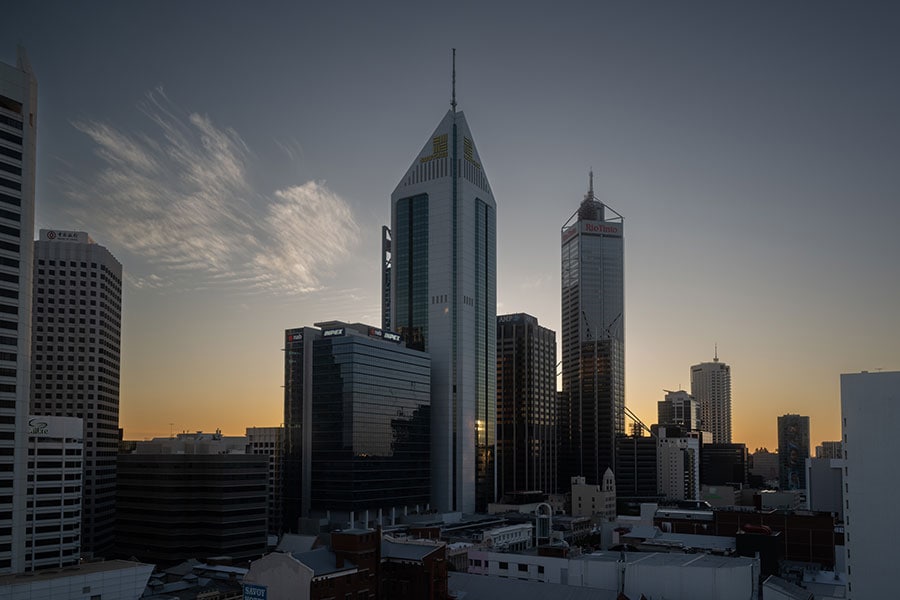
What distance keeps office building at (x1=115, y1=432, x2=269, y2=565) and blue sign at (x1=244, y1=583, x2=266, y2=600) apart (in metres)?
72.0

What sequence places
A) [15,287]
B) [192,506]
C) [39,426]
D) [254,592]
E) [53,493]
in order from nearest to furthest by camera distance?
[254,592], [15,287], [53,493], [39,426], [192,506]

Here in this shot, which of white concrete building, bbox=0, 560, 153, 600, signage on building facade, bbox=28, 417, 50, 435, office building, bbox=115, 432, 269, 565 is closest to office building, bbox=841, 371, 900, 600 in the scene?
white concrete building, bbox=0, 560, 153, 600

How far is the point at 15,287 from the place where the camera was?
398ft

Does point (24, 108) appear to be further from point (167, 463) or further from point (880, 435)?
point (880, 435)

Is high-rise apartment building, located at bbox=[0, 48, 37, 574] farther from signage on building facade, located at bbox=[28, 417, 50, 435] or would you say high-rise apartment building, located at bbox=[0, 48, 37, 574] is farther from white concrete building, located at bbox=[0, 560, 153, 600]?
signage on building facade, located at bbox=[28, 417, 50, 435]

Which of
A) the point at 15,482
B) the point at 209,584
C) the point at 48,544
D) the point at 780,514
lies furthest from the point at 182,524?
the point at 780,514

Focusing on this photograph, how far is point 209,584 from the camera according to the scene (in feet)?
427

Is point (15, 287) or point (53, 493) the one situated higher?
point (15, 287)

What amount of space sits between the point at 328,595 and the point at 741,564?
60991 millimetres

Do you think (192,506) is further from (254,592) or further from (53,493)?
(254,592)

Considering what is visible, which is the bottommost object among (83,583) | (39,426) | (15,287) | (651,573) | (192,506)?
(651,573)

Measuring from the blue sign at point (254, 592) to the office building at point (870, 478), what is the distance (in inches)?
2990

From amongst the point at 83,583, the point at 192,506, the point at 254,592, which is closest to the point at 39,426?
the point at 192,506

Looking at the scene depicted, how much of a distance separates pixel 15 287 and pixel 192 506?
72.4 m
